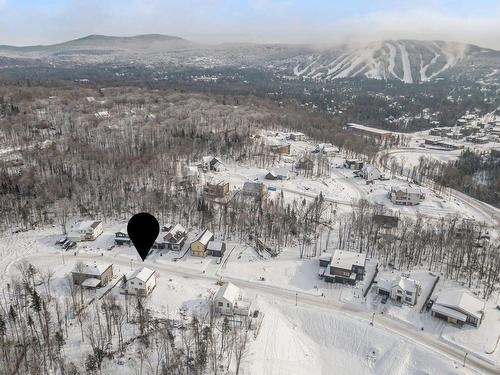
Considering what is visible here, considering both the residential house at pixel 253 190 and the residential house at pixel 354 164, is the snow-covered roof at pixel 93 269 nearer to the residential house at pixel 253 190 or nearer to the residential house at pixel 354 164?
the residential house at pixel 253 190

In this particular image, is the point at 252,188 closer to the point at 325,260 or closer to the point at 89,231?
A: the point at 325,260

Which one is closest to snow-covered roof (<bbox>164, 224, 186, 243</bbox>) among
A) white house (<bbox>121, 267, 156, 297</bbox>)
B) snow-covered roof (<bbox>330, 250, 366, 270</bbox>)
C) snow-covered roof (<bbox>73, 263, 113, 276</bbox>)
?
snow-covered roof (<bbox>73, 263, 113, 276</bbox>)

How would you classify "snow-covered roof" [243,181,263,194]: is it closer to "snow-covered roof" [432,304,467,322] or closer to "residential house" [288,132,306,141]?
"snow-covered roof" [432,304,467,322]

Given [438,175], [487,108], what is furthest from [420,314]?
[487,108]

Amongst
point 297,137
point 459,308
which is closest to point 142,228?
point 459,308

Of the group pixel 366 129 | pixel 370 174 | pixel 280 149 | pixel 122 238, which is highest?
pixel 366 129

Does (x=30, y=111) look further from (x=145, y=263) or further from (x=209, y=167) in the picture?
(x=145, y=263)

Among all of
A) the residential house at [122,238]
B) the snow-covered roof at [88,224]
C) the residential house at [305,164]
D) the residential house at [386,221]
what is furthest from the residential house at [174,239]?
the residential house at [305,164]
